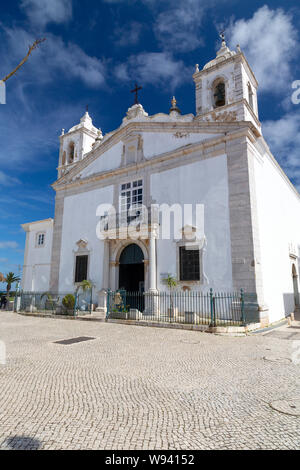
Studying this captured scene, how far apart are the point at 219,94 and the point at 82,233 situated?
12.4 metres

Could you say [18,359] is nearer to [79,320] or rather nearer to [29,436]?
[29,436]

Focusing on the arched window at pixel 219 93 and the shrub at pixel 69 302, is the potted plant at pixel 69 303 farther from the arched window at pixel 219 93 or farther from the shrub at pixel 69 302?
the arched window at pixel 219 93

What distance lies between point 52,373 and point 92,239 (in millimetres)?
13677

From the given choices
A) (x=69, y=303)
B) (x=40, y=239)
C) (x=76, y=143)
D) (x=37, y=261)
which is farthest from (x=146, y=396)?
(x=76, y=143)

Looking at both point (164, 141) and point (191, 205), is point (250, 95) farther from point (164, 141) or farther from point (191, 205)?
point (191, 205)

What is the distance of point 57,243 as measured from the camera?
2070cm

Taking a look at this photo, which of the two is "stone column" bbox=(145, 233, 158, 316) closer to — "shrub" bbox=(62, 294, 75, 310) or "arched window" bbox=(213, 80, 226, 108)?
"shrub" bbox=(62, 294, 75, 310)

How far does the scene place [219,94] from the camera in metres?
18.5

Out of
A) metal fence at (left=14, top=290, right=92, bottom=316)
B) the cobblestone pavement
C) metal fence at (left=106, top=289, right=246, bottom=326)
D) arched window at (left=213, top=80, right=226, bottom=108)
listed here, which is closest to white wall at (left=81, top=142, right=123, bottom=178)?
arched window at (left=213, top=80, right=226, bottom=108)

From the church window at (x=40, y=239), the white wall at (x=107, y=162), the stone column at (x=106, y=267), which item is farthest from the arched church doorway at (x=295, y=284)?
the church window at (x=40, y=239)

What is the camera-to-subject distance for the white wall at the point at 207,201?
13784 millimetres

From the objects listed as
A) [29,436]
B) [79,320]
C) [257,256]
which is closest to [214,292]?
[257,256]

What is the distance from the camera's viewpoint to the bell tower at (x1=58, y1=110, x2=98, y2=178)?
88.4 ft

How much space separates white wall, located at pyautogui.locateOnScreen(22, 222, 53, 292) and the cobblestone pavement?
Result: 582 inches
